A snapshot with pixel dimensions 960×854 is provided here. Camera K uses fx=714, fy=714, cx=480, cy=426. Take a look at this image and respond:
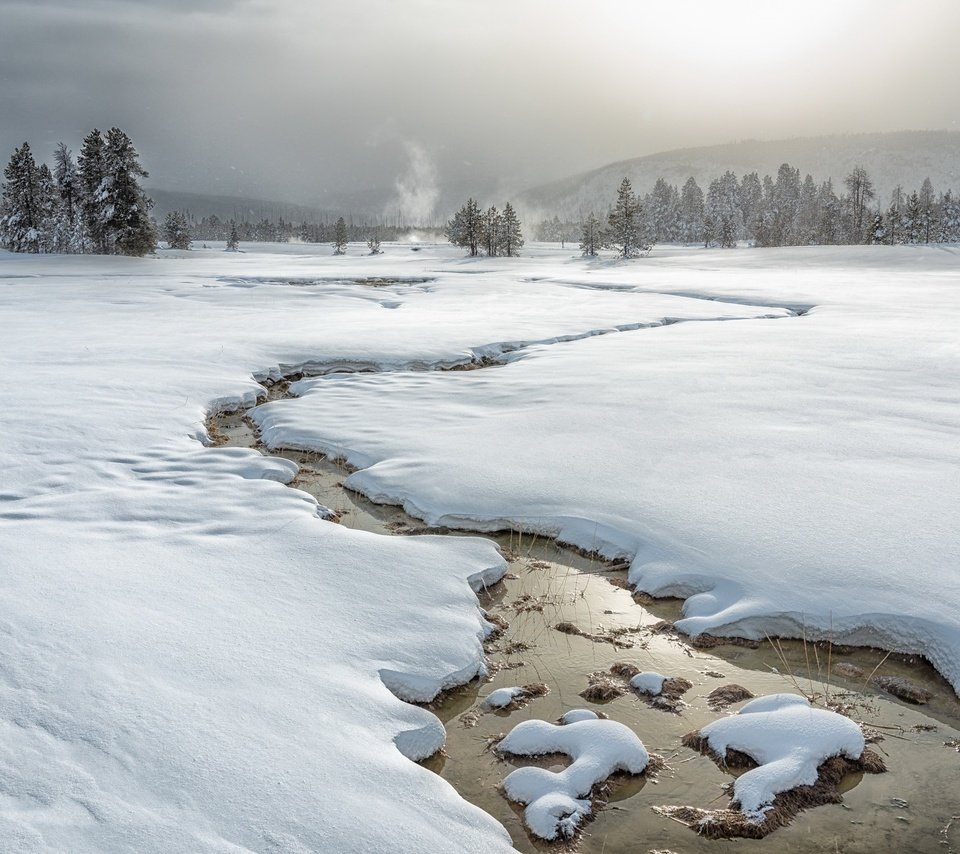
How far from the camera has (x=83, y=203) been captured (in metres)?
53.5

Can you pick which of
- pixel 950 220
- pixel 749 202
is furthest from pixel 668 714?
pixel 749 202

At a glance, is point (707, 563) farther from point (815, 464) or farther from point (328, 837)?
point (328, 837)

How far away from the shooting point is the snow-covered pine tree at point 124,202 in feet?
166

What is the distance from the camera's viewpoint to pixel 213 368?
1369 cm

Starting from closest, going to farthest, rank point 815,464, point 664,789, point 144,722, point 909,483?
point 144,722 → point 664,789 → point 909,483 → point 815,464

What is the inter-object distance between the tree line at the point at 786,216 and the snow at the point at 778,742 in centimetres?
7385

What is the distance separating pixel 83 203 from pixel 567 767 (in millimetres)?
60991

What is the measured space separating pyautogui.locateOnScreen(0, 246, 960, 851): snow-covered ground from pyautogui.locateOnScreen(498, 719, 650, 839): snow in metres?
0.43

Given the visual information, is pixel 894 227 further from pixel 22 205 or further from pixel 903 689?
pixel 903 689

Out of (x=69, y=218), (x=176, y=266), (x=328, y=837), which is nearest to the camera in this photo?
(x=328, y=837)

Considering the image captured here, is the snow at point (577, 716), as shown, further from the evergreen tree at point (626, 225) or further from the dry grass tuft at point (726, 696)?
the evergreen tree at point (626, 225)

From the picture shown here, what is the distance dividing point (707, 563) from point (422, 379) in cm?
822

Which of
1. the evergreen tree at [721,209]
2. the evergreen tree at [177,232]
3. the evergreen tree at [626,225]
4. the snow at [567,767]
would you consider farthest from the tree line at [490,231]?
the snow at [567,767]

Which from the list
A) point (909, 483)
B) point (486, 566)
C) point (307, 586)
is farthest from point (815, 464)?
point (307, 586)
